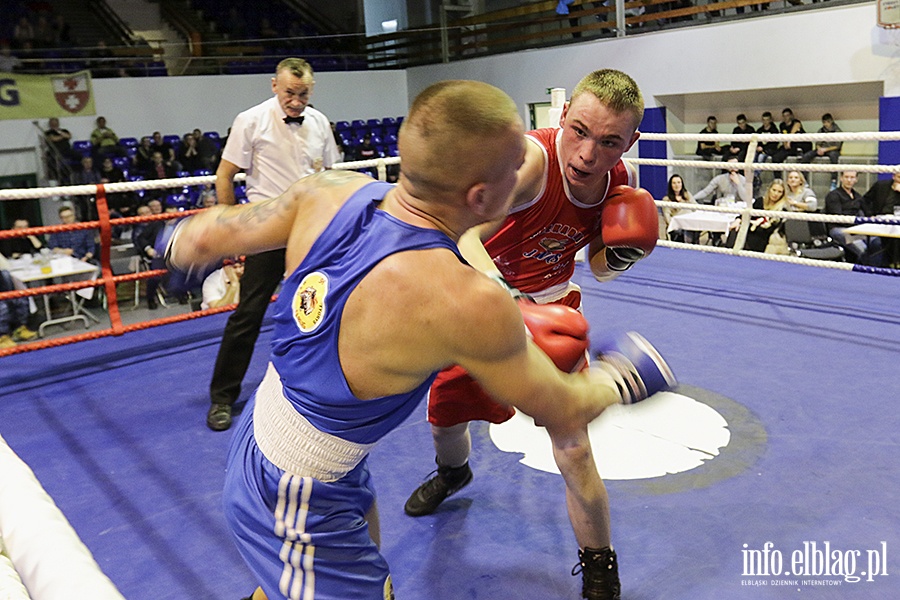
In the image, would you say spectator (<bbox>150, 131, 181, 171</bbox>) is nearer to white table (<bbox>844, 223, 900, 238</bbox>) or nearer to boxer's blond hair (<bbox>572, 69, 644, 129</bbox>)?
white table (<bbox>844, 223, 900, 238</bbox>)

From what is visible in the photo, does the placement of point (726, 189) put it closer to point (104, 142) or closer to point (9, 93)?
point (104, 142)

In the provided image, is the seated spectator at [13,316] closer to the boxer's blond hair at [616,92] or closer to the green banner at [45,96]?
the boxer's blond hair at [616,92]

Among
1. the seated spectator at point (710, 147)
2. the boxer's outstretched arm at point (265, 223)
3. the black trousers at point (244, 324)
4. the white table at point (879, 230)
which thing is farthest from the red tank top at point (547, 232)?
the seated spectator at point (710, 147)

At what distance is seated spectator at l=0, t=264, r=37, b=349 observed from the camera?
173 inches

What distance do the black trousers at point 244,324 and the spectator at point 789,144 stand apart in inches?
249

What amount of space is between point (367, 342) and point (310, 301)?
4.6 inches

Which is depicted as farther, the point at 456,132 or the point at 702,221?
the point at 702,221

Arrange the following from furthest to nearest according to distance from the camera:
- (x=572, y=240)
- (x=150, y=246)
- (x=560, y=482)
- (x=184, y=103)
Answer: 1. (x=184, y=103)
2. (x=150, y=246)
3. (x=560, y=482)
4. (x=572, y=240)

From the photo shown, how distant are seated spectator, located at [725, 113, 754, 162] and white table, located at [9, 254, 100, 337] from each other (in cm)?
616

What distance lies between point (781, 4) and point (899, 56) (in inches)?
67.5

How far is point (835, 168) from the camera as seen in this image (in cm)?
420

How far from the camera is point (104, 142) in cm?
917

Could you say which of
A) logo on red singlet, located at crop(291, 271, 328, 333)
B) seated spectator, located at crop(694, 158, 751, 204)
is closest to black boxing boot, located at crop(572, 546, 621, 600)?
logo on red singlet, located at crop(291, 271, 328, 333)

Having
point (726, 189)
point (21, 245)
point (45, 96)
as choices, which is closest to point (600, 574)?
point (726, 189)
